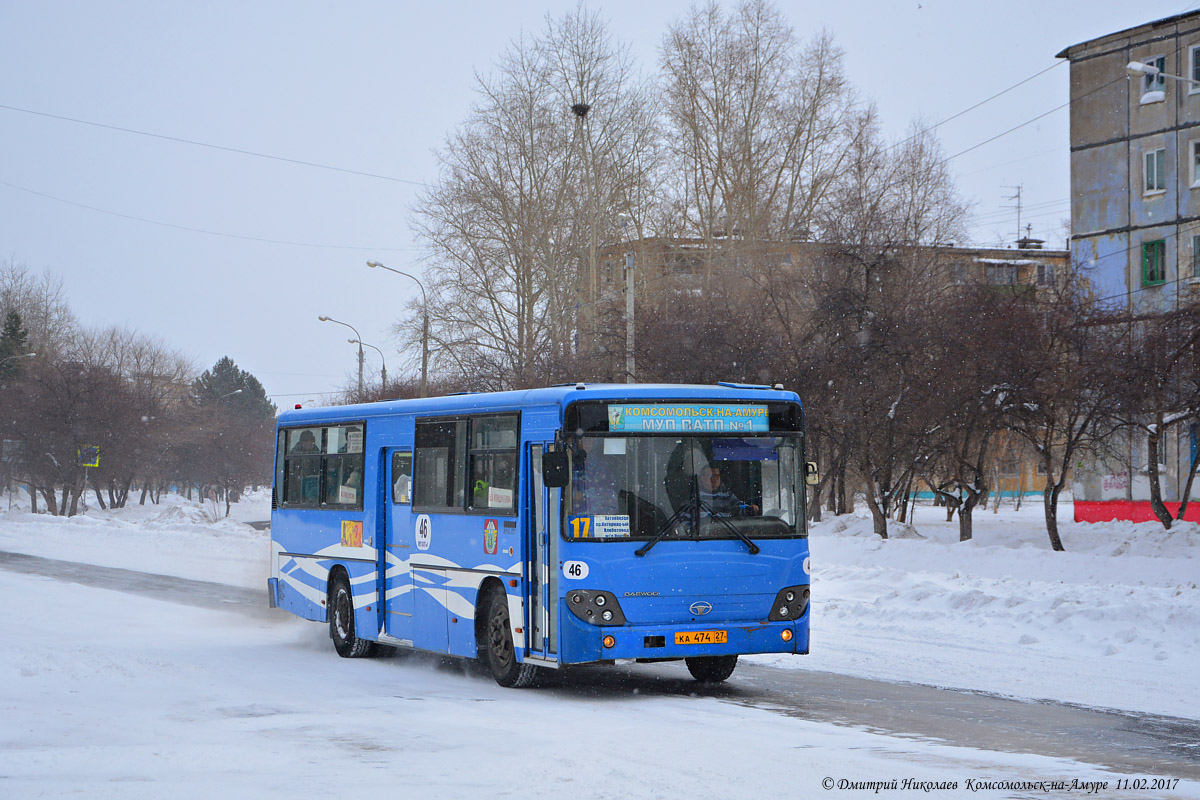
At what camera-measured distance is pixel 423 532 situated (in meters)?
13.9

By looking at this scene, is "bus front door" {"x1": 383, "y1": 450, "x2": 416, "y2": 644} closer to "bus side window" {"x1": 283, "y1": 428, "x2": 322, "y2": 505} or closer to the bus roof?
the bus roof

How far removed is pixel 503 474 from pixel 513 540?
689 mm

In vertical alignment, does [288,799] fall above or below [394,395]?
below

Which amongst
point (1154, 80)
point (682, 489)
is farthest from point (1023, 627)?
point (1154, 80)

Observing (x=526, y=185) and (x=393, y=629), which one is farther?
(x=526, y=185)

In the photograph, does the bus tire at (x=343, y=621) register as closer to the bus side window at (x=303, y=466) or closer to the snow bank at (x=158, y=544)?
the bus side window at (x=303, y=466)

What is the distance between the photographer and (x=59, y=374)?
208 feet

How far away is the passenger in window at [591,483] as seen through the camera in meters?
11.6

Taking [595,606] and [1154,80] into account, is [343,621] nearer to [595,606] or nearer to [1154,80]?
[595,606]

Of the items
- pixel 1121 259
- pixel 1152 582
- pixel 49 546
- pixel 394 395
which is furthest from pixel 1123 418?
pixel 394 395

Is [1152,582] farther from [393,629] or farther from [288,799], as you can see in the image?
[288,799]

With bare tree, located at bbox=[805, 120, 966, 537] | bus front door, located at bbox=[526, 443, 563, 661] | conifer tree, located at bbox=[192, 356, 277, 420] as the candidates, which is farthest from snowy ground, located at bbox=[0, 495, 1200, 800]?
conifer tree, located at bbox=[192, 356, 277, 420]

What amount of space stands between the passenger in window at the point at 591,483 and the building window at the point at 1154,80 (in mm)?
39623

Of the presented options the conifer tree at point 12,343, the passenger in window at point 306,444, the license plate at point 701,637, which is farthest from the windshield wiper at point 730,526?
the conifer tree at point 12,343
